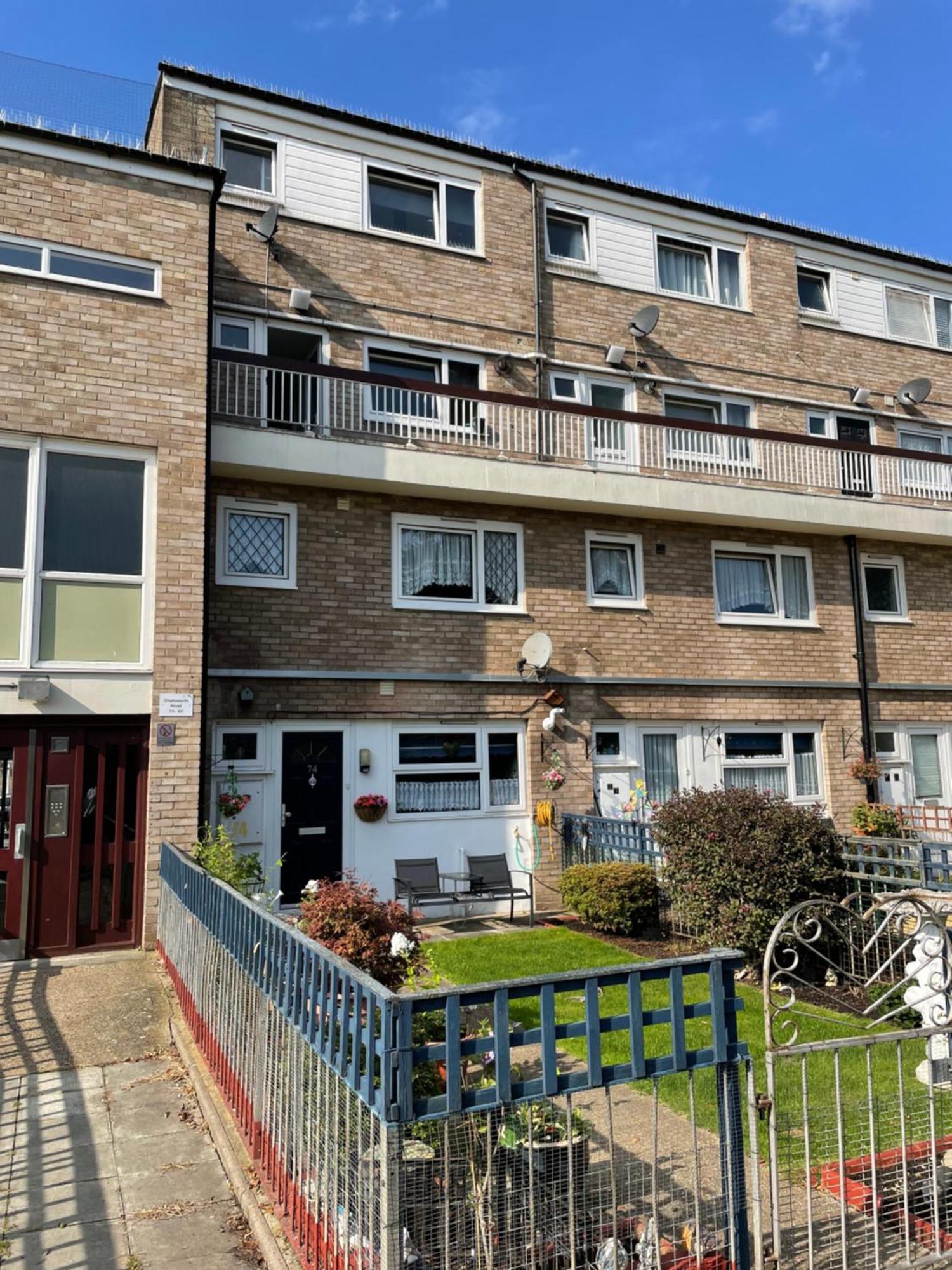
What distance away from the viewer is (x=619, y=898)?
988 cm

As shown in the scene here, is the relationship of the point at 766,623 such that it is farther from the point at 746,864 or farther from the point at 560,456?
the point at 746,864

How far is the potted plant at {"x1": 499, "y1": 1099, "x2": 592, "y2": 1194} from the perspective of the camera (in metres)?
3.42

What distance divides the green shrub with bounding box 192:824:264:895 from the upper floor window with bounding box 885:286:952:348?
50.0 ft

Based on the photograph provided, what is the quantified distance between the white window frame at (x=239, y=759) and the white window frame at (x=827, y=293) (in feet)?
40.0

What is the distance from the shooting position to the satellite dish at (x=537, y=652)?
11.7 meters

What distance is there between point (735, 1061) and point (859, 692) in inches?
477

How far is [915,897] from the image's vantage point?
4133 millimetres

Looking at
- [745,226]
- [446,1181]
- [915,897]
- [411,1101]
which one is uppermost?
[745,226]

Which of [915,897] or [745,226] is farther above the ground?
[745,226]

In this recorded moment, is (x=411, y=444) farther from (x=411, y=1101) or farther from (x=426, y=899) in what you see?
(x=411, y=1101)

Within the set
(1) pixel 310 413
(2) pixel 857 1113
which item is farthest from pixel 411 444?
(2) pixel 857 1113

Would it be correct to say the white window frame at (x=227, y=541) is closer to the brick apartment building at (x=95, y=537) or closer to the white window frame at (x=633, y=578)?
the brick apartment building at (x=95, y=537)

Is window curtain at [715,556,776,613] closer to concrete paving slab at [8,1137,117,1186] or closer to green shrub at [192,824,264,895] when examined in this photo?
green shrub at [192,824,264,895]

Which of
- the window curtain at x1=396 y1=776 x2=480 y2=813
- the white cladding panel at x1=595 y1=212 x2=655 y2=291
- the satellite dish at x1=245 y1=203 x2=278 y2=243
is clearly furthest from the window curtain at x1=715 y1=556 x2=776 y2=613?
the satellite dish at x1=245 y1=203 x2=278 y2=243
